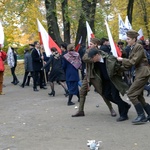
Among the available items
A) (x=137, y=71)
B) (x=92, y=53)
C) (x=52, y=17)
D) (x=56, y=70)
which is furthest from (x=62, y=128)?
(x=52, y=17)

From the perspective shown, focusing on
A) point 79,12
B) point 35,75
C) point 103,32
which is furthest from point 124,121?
point 103,32

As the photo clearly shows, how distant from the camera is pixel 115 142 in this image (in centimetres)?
638

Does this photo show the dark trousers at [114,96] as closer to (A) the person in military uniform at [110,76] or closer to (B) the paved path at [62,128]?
(A) the person in military uniform at [110,76]

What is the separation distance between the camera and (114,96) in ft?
26.9

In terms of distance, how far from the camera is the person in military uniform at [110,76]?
7.91 m

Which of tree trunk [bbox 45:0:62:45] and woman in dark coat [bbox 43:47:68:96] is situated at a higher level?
tree trunk [bbox 45:0:62:45]

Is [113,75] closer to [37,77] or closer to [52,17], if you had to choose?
[37,77]

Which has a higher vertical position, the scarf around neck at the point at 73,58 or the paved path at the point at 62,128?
the scarf around neck at the point at 73,58

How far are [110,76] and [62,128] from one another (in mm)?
1481

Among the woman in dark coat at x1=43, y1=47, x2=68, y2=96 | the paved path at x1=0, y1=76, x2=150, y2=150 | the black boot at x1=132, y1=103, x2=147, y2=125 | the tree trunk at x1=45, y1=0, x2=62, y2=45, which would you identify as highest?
the tree trunk at x1=45, y1=0, x2=62, y2=45

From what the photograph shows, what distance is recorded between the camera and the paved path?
6387 mm

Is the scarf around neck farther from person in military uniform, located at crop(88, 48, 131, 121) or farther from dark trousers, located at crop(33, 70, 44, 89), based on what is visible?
dark trousers, located at crop(33, 70, 44, 89)

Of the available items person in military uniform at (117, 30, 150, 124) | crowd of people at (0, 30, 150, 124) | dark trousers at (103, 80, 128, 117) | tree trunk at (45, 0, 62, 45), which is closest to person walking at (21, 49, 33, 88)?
tree trunk at (45, 0, 62, 45)

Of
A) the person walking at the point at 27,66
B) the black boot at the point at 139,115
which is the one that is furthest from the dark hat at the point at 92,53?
the person walking at the point at 27,66
